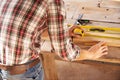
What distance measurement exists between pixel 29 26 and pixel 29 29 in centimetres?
1

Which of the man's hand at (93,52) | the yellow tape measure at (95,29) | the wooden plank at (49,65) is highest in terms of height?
the yellow tape measure at (95,29)

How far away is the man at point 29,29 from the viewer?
3.01ft

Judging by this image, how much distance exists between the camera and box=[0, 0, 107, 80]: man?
917mm

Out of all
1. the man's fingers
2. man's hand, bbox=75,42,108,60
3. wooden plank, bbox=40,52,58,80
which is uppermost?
the man's fingers

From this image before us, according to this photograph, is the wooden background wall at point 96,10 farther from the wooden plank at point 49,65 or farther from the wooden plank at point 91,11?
the wooden plank at point 49,65

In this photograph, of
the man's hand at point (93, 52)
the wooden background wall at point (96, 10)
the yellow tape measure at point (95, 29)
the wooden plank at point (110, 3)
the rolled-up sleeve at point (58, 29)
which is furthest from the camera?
the wooden plank at point (110, 3)

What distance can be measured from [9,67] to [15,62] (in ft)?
0.29

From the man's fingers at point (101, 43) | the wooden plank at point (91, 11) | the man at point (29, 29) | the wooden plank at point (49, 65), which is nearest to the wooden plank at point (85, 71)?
the wooden plank at point (49, 65)

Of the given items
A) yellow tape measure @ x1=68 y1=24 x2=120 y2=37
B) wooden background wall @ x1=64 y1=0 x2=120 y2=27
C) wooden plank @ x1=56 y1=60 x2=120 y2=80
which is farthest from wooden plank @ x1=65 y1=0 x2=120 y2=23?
wooden plank @ x1=56 y1=60 x2=120 y2=80

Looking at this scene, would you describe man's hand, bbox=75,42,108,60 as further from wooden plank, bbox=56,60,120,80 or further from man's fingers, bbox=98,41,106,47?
wooden plank, bbox=56,60,120,80

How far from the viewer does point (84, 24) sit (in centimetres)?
148

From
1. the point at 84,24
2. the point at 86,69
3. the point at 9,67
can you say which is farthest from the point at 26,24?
the point at 86,69

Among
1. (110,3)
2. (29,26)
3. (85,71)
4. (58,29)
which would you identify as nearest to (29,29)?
(29,26)

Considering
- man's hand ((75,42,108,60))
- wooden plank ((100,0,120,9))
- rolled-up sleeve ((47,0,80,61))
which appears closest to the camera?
rolled-up sleeve ((47,0,80,61))
